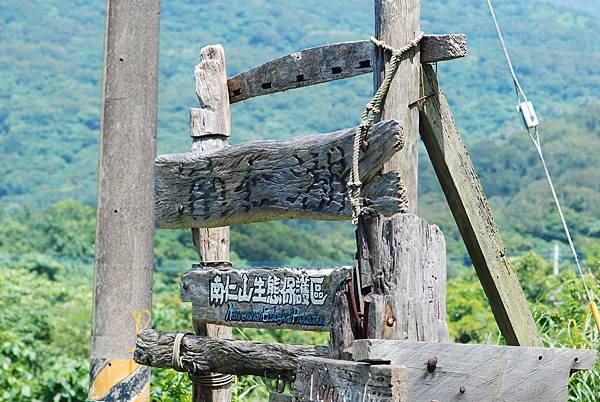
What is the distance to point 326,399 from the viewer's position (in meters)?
2.51

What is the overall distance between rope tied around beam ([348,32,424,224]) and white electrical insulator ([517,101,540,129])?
2.31ft

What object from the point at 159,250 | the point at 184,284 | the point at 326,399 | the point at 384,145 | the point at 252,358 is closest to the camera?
the point at 326,399

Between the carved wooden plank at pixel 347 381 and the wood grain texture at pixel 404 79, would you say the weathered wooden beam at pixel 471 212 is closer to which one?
the wood grain texture at pixel 404 79

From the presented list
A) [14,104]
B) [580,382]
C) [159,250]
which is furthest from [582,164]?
[580,382]

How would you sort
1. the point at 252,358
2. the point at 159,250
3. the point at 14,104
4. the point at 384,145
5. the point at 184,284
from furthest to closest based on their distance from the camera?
1. the point at 14,104
2. the point at 159,250
3. the point at 184,284
4. the point at 252,358
5. the point at 384,145

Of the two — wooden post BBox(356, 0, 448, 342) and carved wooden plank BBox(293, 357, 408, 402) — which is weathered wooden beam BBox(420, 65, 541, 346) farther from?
carved wooden plank BBox(293, 357, 408, 402)

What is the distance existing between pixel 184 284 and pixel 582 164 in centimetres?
4359

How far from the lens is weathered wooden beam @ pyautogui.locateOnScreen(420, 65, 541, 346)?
3.13m

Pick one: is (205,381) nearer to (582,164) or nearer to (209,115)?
(209,115)

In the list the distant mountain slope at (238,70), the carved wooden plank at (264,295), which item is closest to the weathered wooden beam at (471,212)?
the carved wooden plank at (264,295)

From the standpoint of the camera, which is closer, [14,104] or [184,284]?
[184,284]

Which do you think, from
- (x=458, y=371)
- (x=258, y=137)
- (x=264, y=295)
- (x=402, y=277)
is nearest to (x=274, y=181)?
(x=264, y=295)

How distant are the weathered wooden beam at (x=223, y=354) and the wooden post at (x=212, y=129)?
0.69ft

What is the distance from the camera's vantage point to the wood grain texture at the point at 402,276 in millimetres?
2506
